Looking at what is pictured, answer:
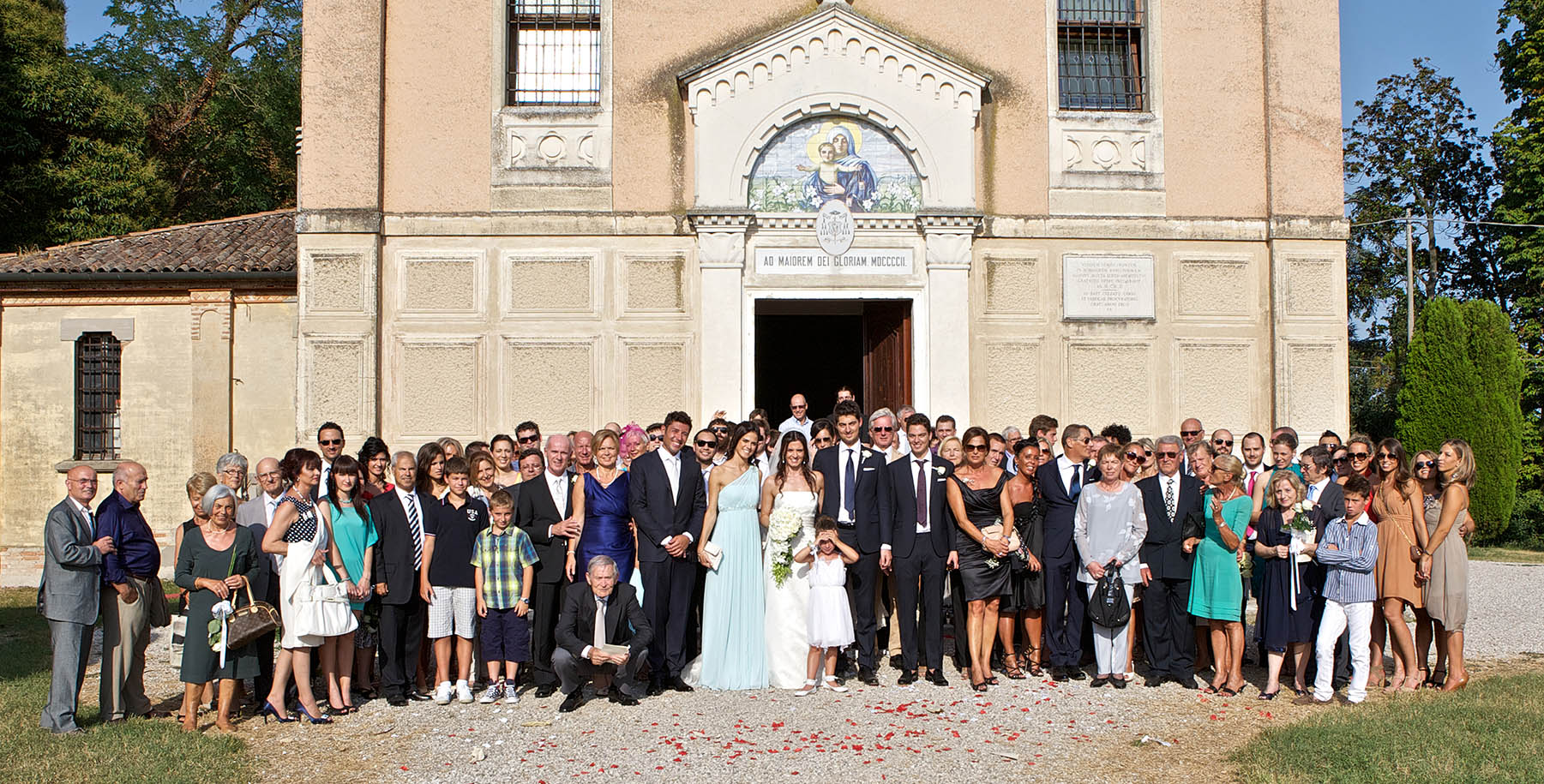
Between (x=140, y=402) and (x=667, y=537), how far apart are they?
11.5m

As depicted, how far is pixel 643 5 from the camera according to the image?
1402 cm

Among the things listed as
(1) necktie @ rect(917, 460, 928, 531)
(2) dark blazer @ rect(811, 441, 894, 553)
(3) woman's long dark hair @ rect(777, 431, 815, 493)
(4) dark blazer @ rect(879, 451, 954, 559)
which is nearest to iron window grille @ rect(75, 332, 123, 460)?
(3) woman's long dark hair @ rect(777, 431, 815, 493)

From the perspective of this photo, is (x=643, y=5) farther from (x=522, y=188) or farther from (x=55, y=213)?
(x=55, y=213)

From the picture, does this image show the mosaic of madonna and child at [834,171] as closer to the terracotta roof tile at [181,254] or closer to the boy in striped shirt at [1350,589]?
the boy in striped shirt at [1350,589]

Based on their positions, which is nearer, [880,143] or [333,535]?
[333,535]

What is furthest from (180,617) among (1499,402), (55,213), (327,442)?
(1499,402)

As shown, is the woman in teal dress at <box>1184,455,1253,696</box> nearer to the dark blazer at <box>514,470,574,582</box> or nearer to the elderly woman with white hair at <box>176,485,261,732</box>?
the dark blazer at <box>514,470,574,582</box>

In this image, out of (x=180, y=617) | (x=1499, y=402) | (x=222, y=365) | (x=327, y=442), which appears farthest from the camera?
(x=1499, y=402)

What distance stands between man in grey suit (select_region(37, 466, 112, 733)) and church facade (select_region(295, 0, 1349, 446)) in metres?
5.86

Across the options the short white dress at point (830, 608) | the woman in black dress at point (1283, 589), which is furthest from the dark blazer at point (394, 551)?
the woman in black dress at point (1283, 589)

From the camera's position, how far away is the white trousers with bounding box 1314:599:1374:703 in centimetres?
821

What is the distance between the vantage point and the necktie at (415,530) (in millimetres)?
8398

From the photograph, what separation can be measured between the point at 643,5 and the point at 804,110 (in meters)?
2.37

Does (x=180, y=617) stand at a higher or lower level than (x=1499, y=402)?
lower
